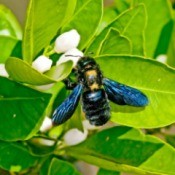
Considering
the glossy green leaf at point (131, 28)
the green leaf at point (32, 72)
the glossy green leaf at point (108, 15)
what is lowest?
the green leaf at point (32, 72)

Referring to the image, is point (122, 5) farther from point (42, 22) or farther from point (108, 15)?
point (42, 22)

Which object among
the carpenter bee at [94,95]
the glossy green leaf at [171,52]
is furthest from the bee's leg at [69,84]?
the glossy green leaf at [171,52]

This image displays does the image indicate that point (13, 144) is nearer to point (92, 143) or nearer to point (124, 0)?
point (92, 143)

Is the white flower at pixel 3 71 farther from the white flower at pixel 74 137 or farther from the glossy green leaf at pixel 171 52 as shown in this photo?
the glossy green leaf at pixel 171 52

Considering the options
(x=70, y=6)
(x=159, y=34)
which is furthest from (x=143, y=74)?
(x=159, y=34)

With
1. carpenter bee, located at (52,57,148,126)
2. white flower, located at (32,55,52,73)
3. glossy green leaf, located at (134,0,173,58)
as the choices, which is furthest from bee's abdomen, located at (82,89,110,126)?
glossy green leaf, located at (134,0,173,58)

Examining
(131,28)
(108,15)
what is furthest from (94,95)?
(108,15)
